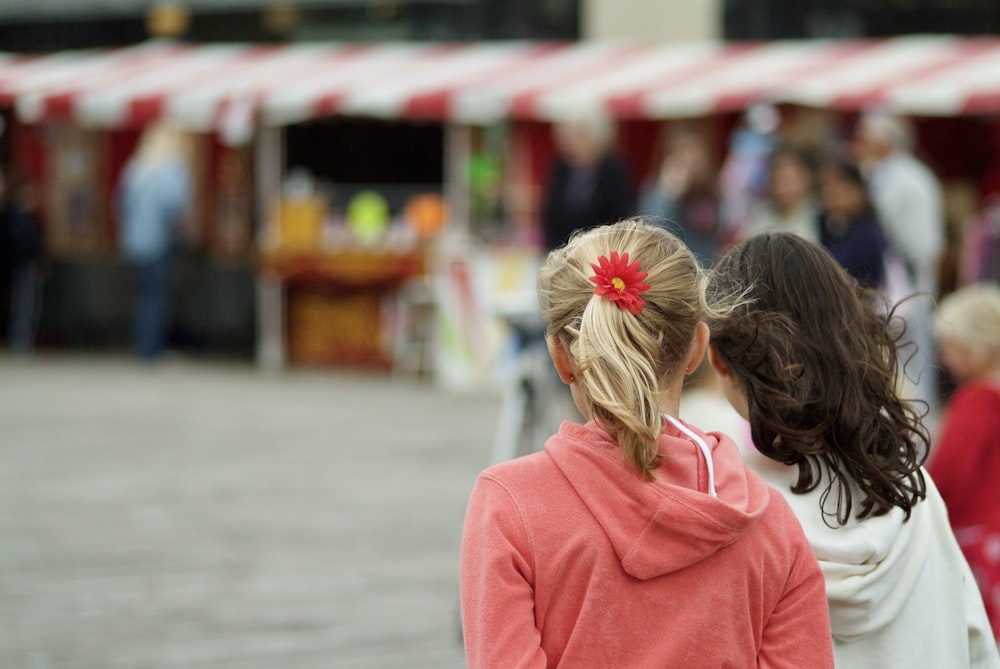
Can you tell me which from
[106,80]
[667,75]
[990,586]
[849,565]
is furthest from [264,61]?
[849,565]

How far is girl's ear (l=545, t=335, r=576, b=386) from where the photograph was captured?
79.7 inches

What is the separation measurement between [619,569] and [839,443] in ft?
1.83

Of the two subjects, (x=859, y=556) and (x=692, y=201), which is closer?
(x=859, y=556)

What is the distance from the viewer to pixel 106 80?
48.2ft

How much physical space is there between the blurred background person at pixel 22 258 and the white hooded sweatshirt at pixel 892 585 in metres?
13.1

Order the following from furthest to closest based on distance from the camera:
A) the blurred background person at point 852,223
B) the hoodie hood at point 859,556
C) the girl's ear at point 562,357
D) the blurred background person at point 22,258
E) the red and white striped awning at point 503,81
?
the blurred background person at point 22,258, the red and white striped awning at point 503,81, the blurred background person at point 852,223, the hoodie hood at point 859,556, the girl's ear at point 562,357

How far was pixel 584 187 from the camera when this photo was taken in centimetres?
809

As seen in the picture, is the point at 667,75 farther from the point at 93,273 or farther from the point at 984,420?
the point at 984,420

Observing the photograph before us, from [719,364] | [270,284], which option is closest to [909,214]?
[270,284]

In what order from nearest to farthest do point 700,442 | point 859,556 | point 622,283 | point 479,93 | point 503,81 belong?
point 622,283 < point 700,442 < point 859,556 < point 479,93 < point 503,81

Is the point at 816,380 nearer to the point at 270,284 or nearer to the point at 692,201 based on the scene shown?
the point at 692,201

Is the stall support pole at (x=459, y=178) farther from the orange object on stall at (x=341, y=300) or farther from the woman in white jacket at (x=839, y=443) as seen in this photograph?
the woman in white jacket at (x=839, y=443)

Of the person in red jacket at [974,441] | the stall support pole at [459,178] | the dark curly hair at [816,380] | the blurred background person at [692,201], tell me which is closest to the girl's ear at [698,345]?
the dark curly hair at [816,380]

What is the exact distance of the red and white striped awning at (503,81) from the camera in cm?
1143
